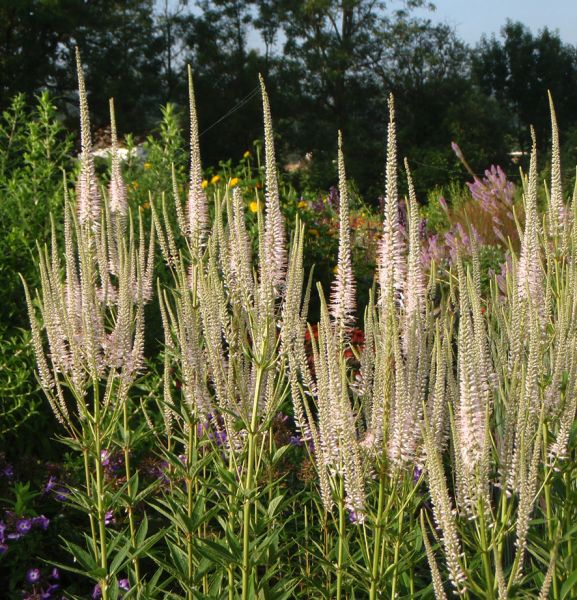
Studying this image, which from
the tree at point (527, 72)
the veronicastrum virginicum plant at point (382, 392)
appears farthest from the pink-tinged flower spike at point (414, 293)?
the tree at point (527, 72)

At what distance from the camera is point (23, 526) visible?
443cm

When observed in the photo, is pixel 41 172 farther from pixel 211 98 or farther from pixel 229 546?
pixel 211 98

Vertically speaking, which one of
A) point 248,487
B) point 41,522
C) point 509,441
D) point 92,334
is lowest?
point 41,522

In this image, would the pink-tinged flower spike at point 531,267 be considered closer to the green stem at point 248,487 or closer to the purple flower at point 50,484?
the green stem at point 248,487

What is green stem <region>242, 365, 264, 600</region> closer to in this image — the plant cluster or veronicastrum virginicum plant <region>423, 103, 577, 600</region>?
the plant cluster

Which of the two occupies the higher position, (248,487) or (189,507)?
(248,487)

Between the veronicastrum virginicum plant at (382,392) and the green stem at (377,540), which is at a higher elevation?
the veronicastrum virginicum plant at (382,392)

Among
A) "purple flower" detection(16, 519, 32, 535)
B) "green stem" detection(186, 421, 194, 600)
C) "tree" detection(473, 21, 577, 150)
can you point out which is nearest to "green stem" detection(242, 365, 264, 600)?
"green stem" detection(186, 421, 194, 600)

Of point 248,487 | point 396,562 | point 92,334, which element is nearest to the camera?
point 396,562

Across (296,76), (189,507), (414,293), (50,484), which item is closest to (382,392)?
(414,293)

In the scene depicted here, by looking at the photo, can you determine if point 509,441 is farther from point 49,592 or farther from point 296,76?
point 296,76

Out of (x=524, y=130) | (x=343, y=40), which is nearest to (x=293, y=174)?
(x=343, y=40)

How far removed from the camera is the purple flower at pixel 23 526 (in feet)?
14.5

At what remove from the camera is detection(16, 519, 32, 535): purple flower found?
441cm
